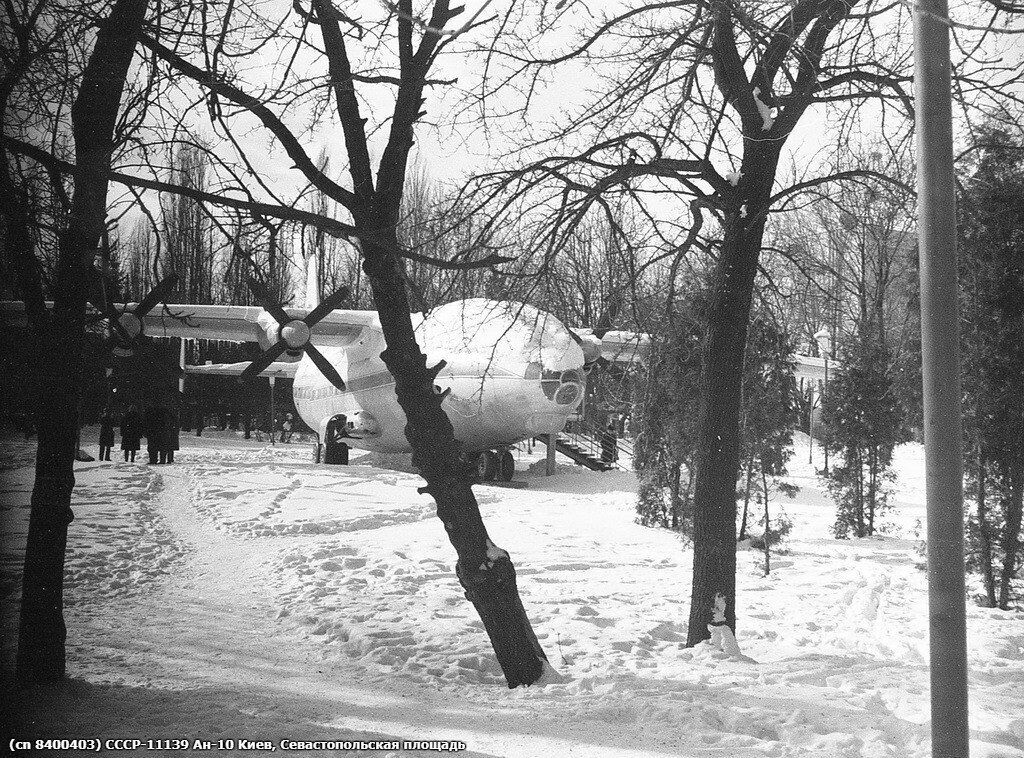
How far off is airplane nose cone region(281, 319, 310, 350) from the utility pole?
48.4ft

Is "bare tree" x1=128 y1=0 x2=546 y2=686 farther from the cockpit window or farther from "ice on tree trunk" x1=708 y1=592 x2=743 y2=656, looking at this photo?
the cockpit window

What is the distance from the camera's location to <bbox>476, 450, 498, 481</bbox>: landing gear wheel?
20406 mm

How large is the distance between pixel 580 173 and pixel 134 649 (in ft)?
14.9

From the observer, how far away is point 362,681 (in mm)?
5055

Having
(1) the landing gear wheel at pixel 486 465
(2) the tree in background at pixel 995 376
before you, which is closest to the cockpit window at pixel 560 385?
(1) the landing gear wheel at pixel 486 465

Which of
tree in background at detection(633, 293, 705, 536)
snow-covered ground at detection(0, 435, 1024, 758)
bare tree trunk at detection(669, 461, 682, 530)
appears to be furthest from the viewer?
bare tree trunk at detection(669, 461, 682, 530)

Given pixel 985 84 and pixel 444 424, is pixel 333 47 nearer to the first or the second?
pixel 444 424

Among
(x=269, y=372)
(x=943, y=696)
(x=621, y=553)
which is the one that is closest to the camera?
(x=943, y=696)

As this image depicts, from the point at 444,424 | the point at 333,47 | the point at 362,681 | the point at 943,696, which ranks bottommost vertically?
the point at 362,681

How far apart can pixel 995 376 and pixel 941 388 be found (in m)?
6.01

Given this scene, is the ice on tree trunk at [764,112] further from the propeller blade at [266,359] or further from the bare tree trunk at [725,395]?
the propeller blade at [266,359]

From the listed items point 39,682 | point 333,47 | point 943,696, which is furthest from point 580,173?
point 39,682

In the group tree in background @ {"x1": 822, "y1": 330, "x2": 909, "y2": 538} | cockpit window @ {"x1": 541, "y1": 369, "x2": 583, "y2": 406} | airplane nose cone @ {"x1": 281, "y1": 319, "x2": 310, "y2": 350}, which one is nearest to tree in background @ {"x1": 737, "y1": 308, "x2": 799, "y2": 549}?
tree in background @ {"x1": 822, "y1": 330, "x2": 909, "y2": 538}

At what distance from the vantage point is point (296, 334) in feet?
54.7
